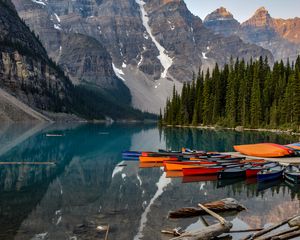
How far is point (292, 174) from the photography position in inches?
1320

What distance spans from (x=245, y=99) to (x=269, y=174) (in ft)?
284

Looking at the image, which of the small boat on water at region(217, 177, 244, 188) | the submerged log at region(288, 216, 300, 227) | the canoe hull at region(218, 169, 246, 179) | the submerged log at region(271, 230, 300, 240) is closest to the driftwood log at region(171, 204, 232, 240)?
the submerged log at region(271, 230, 300, 240)

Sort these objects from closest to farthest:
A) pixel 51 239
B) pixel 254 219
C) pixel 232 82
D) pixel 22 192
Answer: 1. pixel 51 239
2. pixel 254 219
3. pixel 22 192
4. pixel 232 82

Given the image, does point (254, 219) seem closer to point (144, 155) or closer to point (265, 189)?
point (265, 189)

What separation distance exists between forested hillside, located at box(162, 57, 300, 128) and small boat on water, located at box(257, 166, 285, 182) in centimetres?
6219

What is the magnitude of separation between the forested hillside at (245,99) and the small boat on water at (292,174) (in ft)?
198

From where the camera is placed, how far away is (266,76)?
411 ft

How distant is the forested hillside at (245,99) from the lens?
10381 cm

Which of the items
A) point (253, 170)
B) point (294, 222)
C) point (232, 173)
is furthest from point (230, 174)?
point (294, 222)

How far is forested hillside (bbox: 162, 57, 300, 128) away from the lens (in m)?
104

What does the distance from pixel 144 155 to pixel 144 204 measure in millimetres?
21880

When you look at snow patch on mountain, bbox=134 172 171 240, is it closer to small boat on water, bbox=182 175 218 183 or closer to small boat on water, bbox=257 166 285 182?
small boat on water, bbox=182 175 218 183

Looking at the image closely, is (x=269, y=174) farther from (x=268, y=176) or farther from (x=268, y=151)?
(x=268, y=151)

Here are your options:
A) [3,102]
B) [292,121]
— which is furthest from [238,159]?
[3,102]
